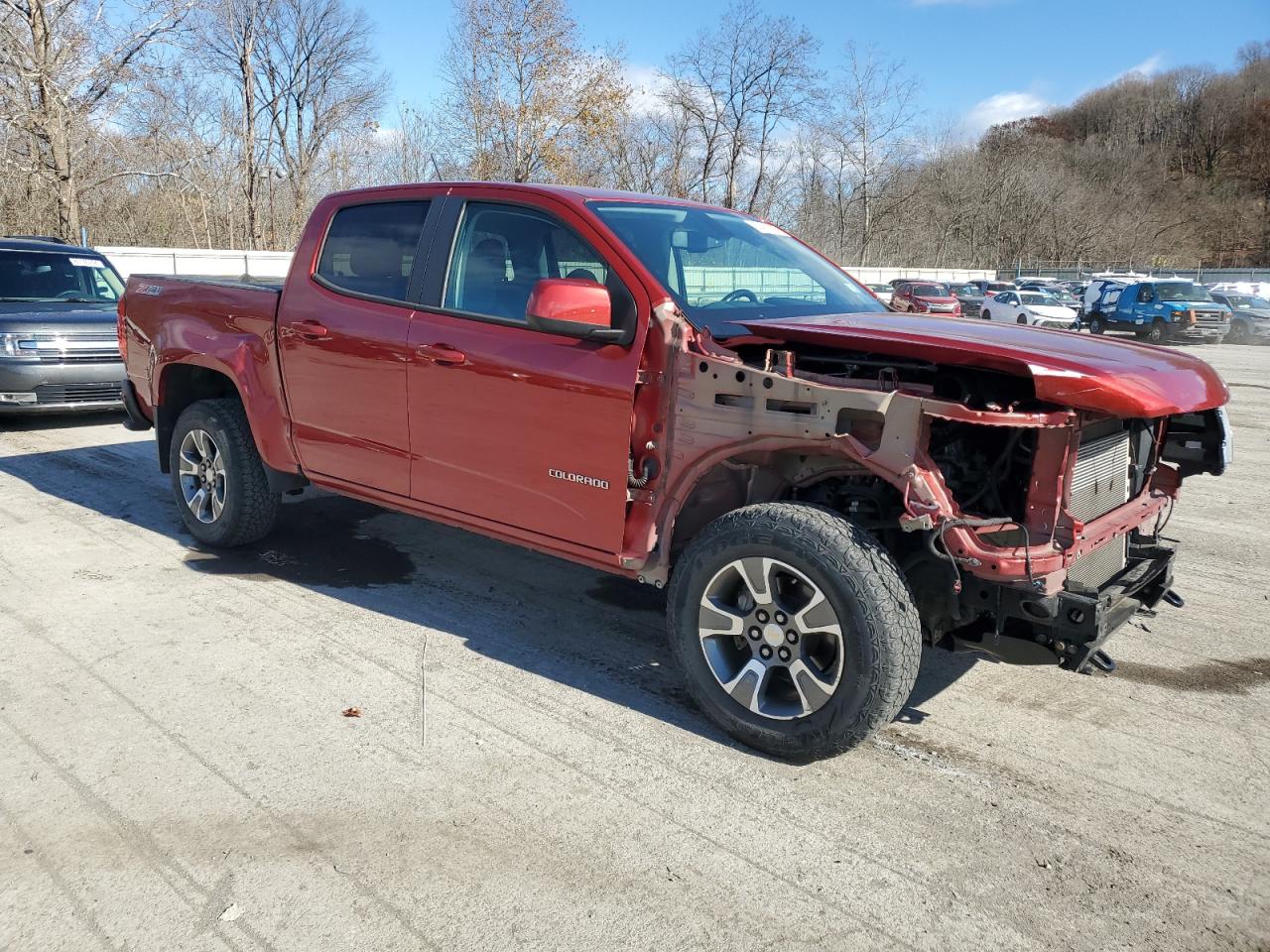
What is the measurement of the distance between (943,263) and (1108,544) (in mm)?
66344

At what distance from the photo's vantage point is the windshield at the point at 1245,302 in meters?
29.2

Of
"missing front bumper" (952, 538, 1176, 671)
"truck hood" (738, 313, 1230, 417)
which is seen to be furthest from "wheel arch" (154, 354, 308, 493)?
"missing front bumper" (952, 538, 1176, 671)

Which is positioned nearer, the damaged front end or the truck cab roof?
the damaged front end

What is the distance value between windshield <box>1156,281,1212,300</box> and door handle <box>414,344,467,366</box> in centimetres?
2921

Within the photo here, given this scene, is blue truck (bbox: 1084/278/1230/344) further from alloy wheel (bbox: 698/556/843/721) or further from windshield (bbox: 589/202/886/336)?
alloy wheel (bbox: 698/556/843/721)

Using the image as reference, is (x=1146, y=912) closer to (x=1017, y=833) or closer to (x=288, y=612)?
(x=1017, y=833)

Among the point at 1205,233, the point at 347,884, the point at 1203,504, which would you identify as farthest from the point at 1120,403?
the point at 1205,233

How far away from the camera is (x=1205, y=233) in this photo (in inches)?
2945

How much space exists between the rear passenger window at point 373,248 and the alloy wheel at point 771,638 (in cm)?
211

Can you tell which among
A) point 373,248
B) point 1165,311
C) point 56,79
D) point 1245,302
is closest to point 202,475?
point 373,248

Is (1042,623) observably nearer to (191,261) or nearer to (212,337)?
(212,337)

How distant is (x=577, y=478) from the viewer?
12.5 feet

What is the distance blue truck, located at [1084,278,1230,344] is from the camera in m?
27.6

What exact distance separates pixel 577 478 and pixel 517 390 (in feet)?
1.47
